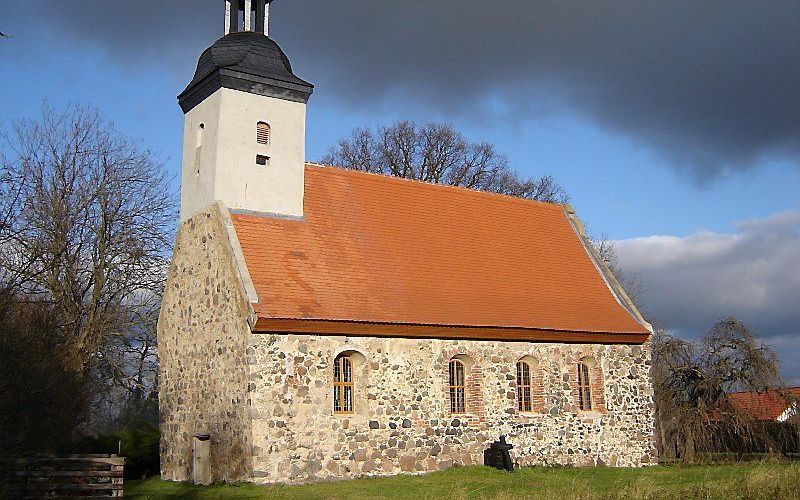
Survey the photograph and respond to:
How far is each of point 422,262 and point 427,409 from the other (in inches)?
148

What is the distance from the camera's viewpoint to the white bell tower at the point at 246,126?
62.3 ft

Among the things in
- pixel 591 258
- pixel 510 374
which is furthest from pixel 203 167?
pixel 591 258

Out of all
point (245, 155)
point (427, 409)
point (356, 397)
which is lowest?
point (427, 409)

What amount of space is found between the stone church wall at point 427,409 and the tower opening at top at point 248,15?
807 centimetres

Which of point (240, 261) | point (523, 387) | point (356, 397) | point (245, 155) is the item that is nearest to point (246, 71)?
point (245, 155)

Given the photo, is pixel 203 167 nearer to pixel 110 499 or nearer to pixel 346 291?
pixel 346 291

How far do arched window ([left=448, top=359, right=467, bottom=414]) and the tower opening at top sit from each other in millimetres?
9228

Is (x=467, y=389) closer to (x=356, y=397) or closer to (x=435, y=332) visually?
(x=435, y=332)

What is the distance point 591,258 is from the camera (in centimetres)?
2441

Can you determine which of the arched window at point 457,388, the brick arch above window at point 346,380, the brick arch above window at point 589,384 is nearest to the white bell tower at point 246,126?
the brick arch above window at point 346,380

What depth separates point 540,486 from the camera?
15.9 metres

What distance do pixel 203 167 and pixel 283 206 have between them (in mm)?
2060

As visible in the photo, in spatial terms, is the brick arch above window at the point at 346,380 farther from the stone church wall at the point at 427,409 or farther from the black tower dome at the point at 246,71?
the black tower dome at the point at 246,71

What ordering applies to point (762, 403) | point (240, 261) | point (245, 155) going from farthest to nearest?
point (762, 403), point (245, 155), point (240, 261)
